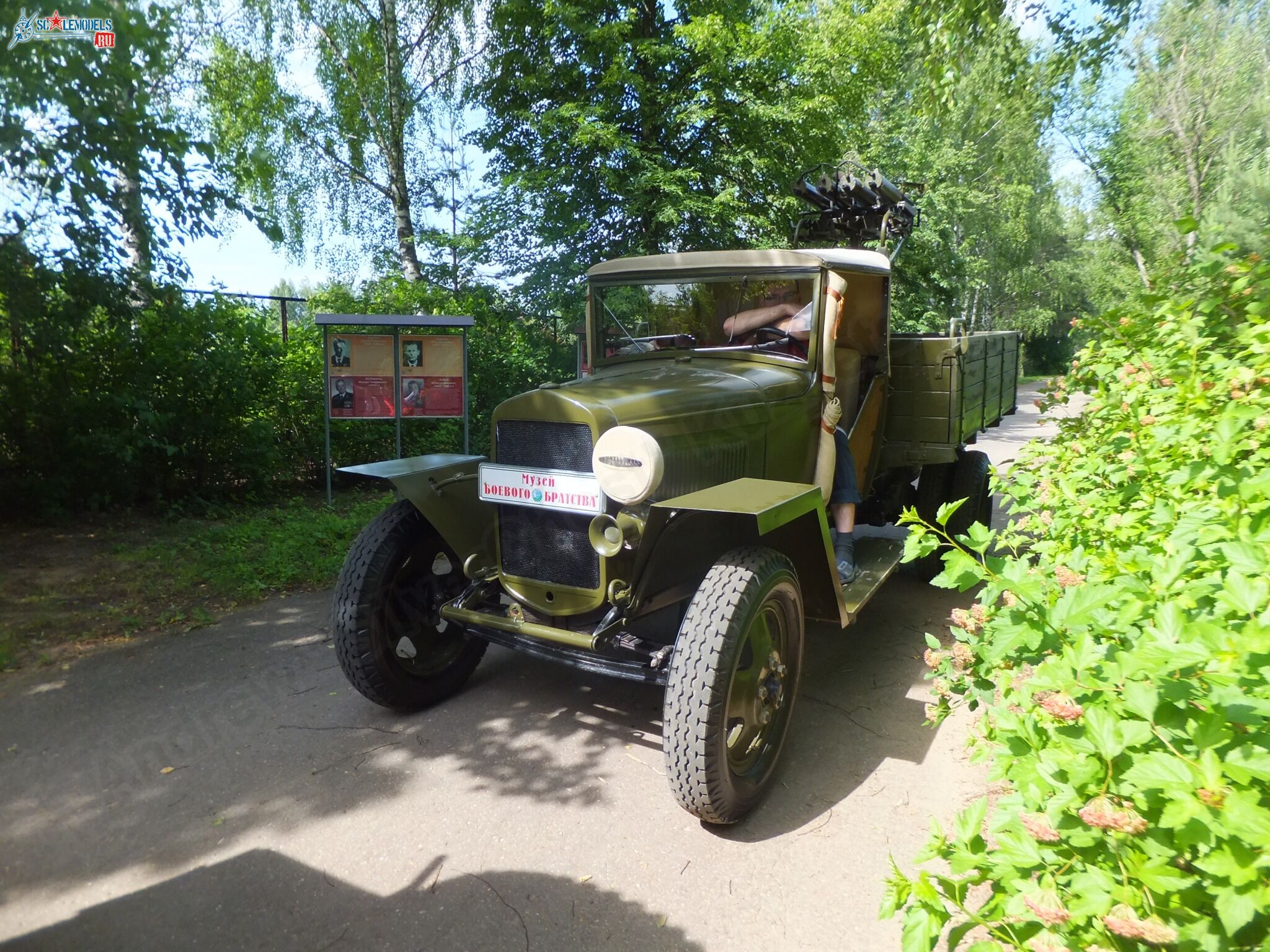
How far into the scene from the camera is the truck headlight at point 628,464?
9.52 ft

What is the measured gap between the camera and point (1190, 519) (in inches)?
67.0

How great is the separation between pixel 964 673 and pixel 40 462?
7419 millimetres

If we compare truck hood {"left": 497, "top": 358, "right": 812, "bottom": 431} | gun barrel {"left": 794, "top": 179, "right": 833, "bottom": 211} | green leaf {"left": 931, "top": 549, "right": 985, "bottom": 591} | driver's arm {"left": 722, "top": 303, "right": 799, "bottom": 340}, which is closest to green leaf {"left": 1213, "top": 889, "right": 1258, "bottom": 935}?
green leaf {"left": 931, "top": 549, "right": 985, "bottom": 591}

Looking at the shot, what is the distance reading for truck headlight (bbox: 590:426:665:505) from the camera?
290 centimetres

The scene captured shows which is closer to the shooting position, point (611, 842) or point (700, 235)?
point (611, 842)

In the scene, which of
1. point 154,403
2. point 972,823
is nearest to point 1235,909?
point 972,823

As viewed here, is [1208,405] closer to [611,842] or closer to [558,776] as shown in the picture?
[611,842]

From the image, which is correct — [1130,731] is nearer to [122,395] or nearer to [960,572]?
[960,572]

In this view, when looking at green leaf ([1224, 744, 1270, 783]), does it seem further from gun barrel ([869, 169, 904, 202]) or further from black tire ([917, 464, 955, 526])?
gun barrel ([869, 169, 904, 202])

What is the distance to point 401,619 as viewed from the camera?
11.9 ft

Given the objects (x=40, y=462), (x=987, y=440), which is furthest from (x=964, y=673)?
(x=987, y=440)

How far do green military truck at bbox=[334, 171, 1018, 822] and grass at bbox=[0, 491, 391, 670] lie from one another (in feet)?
6.76

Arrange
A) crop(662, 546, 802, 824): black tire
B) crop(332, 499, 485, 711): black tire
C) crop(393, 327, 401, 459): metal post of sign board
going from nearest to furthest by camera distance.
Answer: crop(662, 546, 802, 824): black tire → crop(332, 499, 485, 711): black tire → crop(393, 327, 401, 459): metal post of sign board

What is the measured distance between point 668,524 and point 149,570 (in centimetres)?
452
